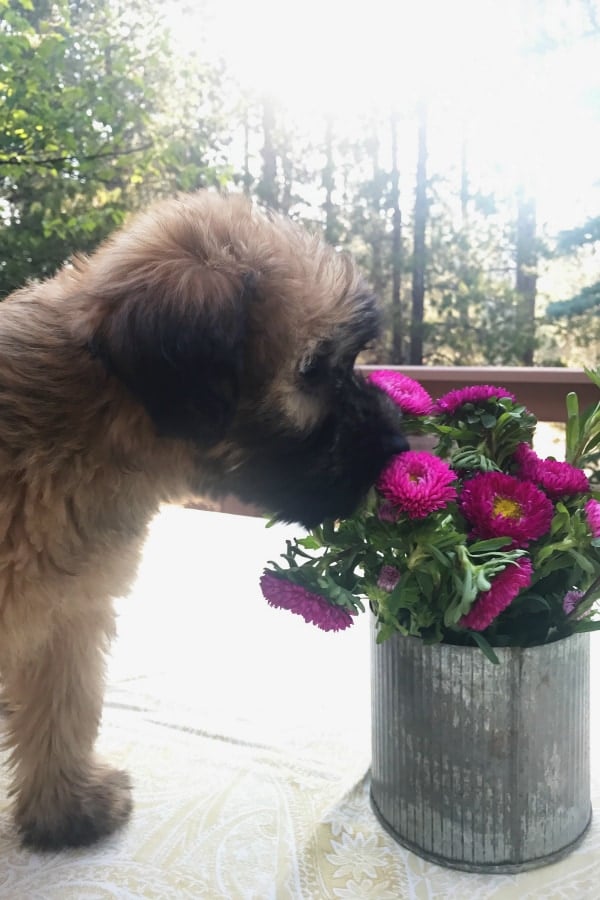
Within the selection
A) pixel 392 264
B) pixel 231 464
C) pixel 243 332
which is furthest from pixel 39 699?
pixel 392 264

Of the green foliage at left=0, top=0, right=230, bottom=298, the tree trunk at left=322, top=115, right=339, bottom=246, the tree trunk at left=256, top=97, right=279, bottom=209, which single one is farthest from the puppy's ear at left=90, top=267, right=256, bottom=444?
the green foliage at left=0, top=0, right=230, bottom=298

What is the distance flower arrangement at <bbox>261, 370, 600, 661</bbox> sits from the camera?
0.62 m

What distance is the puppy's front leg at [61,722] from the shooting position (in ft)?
2.85

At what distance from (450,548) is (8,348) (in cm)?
49

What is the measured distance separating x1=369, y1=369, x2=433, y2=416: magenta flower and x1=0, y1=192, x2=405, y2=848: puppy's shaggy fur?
18mm

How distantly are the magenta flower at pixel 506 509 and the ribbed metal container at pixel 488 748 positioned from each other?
0.37ft

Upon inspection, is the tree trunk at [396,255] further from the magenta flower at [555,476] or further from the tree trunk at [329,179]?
the magenta flower at [555,476]

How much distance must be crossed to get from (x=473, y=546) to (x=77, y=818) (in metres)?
0.54

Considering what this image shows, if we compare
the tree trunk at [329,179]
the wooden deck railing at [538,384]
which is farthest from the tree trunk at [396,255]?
the wooden deck railing at [538,384]

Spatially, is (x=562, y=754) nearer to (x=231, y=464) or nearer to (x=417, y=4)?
(x=231, y=464)

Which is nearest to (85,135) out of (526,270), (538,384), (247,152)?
(247,152)

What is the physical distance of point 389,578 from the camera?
2.10 ft

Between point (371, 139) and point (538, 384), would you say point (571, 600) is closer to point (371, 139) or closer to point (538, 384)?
point (538, 384)

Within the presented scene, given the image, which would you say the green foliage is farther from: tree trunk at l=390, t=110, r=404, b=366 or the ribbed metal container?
the ribbed metal container
